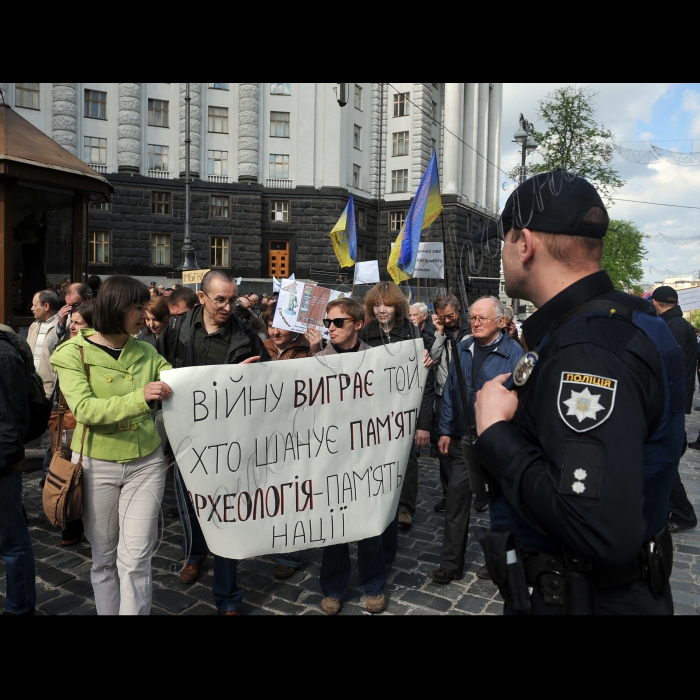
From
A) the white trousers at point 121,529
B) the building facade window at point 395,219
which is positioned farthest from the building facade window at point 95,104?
the white trousers at point 121,529

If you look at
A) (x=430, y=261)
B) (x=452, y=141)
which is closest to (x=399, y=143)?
(x=452, y=141)

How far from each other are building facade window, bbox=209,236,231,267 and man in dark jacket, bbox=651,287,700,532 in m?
26.4

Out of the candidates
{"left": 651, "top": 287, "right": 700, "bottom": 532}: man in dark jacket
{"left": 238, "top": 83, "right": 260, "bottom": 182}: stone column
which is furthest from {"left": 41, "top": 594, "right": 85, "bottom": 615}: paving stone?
{"left": 238, "top": 83, "right": 260, "bottom": 182}: stone column

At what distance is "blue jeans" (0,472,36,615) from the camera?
122 inches

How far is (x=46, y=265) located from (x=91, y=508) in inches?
225

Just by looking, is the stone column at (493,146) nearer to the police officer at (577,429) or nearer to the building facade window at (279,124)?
the building facade window at (279,124)

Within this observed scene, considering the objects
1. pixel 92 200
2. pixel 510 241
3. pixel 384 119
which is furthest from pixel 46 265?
pixel 384 119

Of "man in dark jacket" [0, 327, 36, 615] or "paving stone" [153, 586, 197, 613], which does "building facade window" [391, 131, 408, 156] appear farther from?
"man in dark jacket" [0, 327, 36, 615]

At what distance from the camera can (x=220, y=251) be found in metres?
30.9

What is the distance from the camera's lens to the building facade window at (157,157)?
3020cm

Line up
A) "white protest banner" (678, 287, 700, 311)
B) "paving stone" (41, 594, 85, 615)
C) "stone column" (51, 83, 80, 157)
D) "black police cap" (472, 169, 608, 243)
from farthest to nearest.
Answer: "stone column" (51, 83, 80, 157) → "white protest banner" (678, 287, 700, 311) → "paving stone" (41, 594, 85, 615) → "black police cap" (472, 169, 608, 243)

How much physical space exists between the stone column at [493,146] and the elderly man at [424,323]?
4069 centimetres
